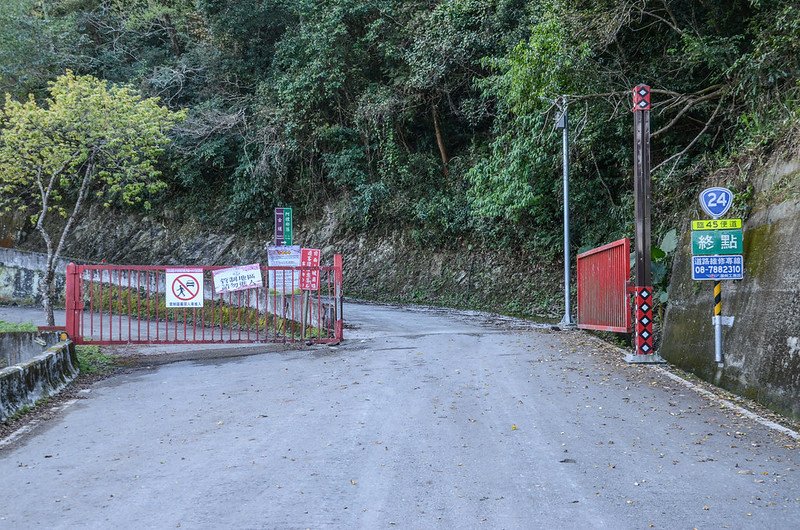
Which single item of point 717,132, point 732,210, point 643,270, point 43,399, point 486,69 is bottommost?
point 43,399

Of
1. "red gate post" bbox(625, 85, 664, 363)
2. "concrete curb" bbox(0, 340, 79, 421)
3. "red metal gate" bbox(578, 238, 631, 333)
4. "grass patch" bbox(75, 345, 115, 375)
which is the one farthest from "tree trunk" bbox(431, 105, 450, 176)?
"concrete curb" bbox(0, 340, 79, 421)

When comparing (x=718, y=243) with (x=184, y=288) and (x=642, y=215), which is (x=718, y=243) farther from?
(x=184, y=288)

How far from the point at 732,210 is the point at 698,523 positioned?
301 inches

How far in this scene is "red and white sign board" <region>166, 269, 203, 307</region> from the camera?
47.6 feet

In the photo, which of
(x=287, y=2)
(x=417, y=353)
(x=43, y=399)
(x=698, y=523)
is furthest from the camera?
(x=287, y=2)

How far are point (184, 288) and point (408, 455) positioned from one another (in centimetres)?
915

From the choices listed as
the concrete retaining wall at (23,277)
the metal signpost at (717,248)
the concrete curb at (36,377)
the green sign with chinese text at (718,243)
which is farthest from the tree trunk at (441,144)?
the green sign with chinese text at (718,243)

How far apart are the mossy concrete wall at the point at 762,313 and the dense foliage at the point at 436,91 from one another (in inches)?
52.9

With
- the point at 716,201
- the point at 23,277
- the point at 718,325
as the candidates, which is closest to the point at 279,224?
the point at 716,201

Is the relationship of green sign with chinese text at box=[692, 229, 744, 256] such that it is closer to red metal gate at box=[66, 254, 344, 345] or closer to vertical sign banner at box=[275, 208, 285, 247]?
red metal gate at box=[66, 254, 344, 345]

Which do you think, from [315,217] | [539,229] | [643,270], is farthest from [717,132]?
[315,217]

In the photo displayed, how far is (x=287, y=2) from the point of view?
3019cm

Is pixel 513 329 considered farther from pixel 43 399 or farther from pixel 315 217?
pixel 315 217

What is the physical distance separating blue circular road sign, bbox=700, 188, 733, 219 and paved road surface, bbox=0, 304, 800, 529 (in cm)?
267
